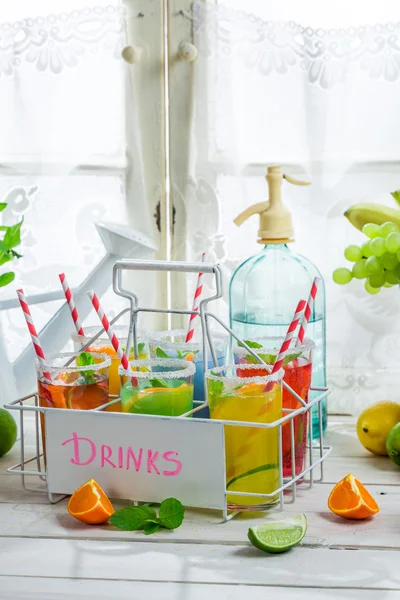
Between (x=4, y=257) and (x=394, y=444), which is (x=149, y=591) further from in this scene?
(x=4, y=257)

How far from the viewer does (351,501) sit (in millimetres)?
971

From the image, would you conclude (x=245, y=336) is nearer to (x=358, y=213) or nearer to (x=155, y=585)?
(x=358, y=213)

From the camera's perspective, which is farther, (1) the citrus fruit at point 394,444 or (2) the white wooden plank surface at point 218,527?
(1) the citrus fruit at point 394,444

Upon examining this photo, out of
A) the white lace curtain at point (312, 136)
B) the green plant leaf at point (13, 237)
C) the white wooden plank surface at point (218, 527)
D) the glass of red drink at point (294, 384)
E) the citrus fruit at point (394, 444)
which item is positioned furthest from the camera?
the white lace curtain at point (312, 136)

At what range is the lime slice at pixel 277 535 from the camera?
34.5 inches

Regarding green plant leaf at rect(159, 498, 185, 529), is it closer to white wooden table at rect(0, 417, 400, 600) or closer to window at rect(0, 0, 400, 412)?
white wooden table at rect(0, 417, 400, 600)

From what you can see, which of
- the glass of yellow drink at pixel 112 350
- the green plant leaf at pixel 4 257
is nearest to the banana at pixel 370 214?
the glass of yellow drink at pixel 112 350

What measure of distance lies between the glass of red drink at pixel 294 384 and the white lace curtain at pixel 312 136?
411 mm

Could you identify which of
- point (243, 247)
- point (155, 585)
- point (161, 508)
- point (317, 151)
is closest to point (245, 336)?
point (243, 247)

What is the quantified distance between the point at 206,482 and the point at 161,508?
2.3 inches

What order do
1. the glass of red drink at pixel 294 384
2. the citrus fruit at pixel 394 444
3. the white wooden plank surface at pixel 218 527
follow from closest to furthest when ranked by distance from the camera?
the white wooden plank surface at pixel 218 527 < the glass of red drink at pixel 294 384 < the citrus fruit at pixel 394 444

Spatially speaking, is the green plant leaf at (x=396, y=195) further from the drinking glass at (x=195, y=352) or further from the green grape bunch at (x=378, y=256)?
the drinking glass at (x=195, y=352)

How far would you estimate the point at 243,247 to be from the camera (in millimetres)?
1476

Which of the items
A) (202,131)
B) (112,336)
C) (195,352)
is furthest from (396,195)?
(112,336)
